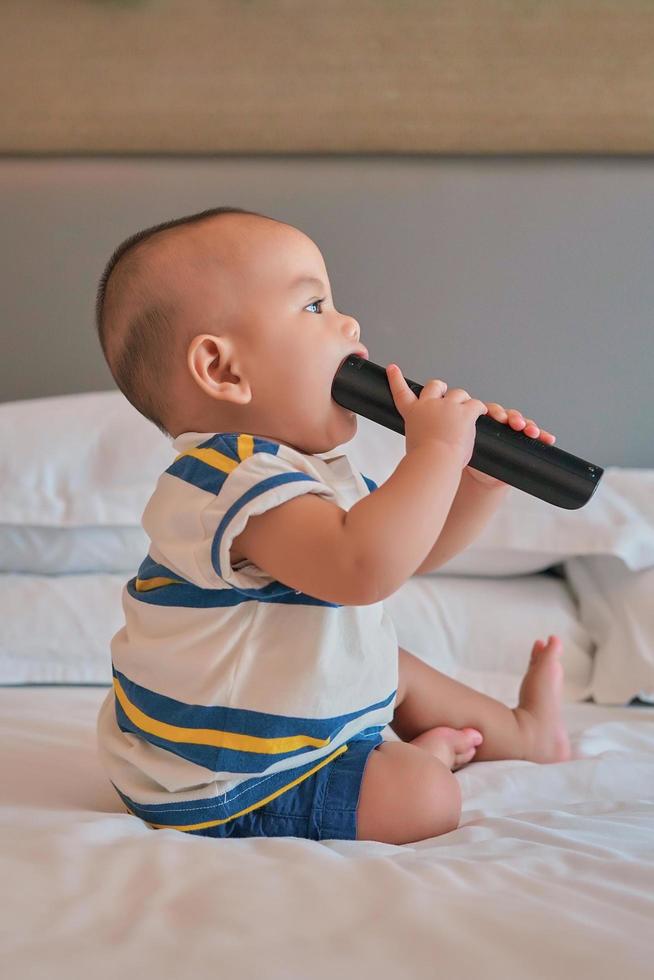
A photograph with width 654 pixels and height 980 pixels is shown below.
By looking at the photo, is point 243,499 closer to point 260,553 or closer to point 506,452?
point 260,553

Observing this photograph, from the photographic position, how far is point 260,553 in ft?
2.58

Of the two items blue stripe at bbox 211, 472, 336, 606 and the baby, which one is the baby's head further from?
blue stripe at bbox 211, 472, 336, 606

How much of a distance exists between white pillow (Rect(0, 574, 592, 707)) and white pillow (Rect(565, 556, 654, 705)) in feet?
0.08

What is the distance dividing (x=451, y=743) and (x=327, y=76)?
121cm

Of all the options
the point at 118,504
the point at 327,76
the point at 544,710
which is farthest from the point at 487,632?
the point at 327,76

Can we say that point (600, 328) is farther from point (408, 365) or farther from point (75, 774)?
point (75, 774)

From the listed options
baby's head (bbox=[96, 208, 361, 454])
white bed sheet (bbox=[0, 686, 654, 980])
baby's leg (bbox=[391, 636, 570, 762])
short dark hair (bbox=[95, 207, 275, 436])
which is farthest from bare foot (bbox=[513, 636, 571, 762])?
short dark hair (bbox=[95, 207, 275, 436])

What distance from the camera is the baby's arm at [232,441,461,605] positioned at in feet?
2.44

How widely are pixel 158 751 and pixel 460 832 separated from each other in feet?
0.84

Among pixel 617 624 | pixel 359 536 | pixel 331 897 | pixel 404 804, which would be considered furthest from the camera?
pixel 617 624

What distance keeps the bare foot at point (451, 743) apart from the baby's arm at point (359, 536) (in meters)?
0.32

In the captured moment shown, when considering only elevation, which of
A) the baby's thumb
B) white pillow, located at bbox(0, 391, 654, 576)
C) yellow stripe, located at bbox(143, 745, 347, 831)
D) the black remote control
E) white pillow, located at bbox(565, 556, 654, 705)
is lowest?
yellow stripe, located at bbox(143, 745, 347, 831)

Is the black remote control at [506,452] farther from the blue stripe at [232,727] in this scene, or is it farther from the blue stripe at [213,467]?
the blue stripe at [232,727]

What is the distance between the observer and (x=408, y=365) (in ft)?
5.87
